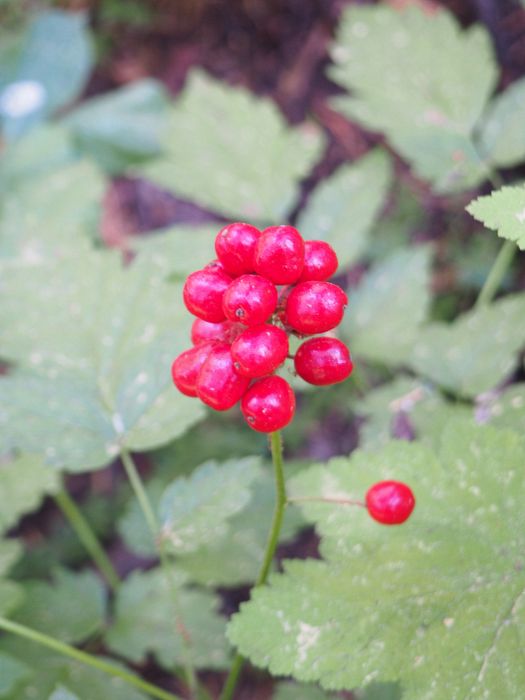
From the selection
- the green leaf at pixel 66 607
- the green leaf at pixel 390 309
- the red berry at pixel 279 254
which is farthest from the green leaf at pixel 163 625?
the red berry at pixel 279 254

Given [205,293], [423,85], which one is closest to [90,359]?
[205,293]

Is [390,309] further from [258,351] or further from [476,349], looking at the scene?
[258,351]

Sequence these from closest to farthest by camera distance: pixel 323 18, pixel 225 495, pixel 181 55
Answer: pixel 225 495 → pixel 323 18 → pixel 181 55

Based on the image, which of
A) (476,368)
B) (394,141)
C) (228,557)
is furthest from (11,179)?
(476,368)

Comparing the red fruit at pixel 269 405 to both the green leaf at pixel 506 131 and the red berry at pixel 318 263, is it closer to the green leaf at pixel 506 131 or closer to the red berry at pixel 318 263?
the red berry at pixel 318 263

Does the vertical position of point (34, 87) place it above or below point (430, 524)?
below

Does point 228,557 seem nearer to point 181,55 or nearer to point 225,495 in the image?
point 225,495
